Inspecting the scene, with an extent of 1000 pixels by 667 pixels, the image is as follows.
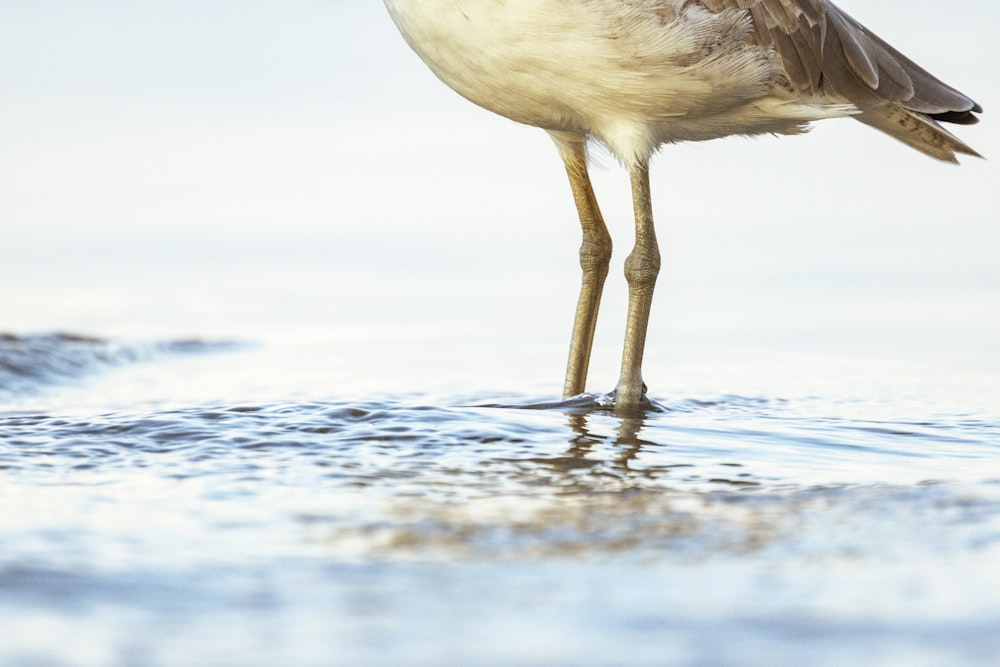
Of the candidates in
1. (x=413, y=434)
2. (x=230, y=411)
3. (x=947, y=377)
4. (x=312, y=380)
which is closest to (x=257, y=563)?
(x=413, y=434)

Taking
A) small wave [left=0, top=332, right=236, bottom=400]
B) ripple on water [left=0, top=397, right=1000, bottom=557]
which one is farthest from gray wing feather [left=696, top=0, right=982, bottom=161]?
small wave [left=0, top=332, right=236, bottom=400]

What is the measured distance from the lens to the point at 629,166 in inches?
234

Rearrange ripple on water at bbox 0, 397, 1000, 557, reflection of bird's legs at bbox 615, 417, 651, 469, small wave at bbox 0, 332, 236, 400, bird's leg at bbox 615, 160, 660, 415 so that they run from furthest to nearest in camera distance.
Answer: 1. small wave at bbox 0, 332, 236, 400
2. bird's leg at bbox 615, 160, 660, 415
3. reflection of bird's legs at bbox 615, 417, 651, 469
4. ripple on water at bbox 0, 397, 1000, 557

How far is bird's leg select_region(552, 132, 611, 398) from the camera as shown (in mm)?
6367

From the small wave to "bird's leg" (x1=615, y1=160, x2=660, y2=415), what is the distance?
2.84 m

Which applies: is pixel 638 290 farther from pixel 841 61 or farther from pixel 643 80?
pixel 841 61

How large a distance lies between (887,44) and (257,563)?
4971 mm

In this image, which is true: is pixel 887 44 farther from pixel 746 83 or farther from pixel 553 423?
pixel 553 423

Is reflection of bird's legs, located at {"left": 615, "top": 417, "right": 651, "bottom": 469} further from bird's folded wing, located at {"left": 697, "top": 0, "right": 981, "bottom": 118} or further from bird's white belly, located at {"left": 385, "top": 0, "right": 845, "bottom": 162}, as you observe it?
bird's folded wing, located at {"left": 697, "top": 0, "right": 981, "bottom": 118}

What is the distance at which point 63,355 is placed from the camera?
Answer: 7.51 metres

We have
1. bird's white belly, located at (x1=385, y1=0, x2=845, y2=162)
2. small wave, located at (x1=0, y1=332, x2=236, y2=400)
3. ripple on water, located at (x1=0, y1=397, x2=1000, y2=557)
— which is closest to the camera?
ripple on water, located at (x1=0, y1=397, x2=1000, y2=557)

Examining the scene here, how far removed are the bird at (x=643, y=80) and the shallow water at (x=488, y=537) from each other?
3.69 feet

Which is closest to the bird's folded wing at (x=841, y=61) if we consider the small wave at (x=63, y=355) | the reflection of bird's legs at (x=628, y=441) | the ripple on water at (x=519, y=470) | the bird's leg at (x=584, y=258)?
the bird's leg at (x=584, y=258)

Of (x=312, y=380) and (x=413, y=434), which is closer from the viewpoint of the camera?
(x=413, y=434)
